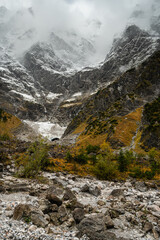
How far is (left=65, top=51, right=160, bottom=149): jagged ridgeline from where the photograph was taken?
189 ft

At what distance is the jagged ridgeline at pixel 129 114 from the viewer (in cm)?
5772

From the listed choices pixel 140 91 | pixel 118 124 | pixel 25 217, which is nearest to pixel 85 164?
pixel 25 217

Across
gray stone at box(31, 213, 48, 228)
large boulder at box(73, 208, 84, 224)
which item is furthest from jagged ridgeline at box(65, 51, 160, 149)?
gray stone at box(31, 213, 48, 228)

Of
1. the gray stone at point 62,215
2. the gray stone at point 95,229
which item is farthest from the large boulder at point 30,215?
the gray stone at point 95,229

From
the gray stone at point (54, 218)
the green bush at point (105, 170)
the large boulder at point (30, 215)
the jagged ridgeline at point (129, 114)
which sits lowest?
the gray stone at point (54, 218)

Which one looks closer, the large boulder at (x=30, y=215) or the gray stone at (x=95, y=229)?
the gray stone at (x=95, y=229)

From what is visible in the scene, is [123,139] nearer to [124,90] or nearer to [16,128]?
[124,90]

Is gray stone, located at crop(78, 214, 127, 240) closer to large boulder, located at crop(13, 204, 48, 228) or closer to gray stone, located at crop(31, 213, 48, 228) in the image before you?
gray stone, located at crop(31, 213, 48, 228)

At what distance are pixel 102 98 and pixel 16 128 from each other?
80.5 m

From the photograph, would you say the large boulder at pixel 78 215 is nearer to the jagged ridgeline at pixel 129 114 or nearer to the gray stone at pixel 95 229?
the gray stone at pixel 95 229

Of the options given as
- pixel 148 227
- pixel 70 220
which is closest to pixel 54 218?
pixel 70 220

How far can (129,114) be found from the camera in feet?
282

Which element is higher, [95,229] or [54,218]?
[95,229]

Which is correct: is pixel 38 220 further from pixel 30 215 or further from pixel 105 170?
pixel 105 170
